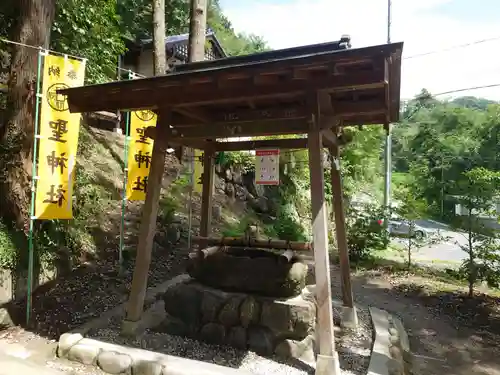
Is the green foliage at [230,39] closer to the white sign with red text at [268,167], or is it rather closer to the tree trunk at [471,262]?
the tree trunk at [471,262]

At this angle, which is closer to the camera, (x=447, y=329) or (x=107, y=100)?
(x=107, y=100)

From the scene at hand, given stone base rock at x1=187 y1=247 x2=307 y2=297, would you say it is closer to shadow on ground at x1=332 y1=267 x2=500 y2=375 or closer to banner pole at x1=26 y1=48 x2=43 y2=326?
shadow on ground at x1=332 y1=267 x2=500 y2=375

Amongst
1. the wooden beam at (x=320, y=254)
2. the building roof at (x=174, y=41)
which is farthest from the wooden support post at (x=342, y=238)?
the building roof at (x=174, y=41)

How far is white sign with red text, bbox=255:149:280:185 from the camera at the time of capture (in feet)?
15.1

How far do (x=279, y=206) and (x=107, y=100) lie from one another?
9.35 meters

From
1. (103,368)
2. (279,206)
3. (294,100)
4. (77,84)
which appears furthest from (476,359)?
(279,206)

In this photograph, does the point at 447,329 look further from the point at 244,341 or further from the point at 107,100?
the point at 107,100

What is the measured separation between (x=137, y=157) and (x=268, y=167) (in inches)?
120

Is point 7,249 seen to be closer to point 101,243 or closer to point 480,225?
point 101,243

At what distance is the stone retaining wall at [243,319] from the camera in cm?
420

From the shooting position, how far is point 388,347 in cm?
461

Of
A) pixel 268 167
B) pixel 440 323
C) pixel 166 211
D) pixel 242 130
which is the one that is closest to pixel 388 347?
pixel 440 323

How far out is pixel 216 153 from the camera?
21.3 feet

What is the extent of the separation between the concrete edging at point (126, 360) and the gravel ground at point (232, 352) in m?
0.25
